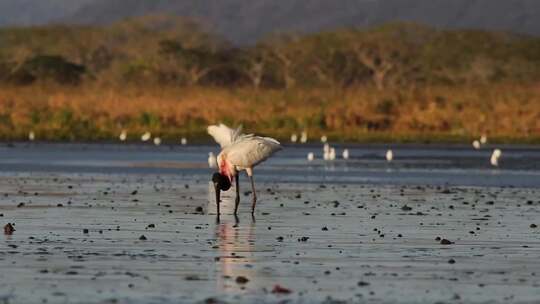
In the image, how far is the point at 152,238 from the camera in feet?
63.1

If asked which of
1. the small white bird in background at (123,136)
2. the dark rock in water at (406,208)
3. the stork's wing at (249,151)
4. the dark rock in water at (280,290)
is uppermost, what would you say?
the small white bird in background at (123,136)

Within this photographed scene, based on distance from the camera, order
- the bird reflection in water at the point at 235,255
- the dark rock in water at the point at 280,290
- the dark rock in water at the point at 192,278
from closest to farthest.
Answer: the dark rock in water at the point at 280,290
the bird reflection in water at the point at 235,255
the dark rock in water at the point at 192,278

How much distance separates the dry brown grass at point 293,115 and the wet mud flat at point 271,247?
2865cm

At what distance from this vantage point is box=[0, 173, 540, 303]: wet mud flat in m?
14.5

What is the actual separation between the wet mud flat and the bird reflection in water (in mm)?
19

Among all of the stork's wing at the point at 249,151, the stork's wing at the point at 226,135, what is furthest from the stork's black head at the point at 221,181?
the stork's wing at the point at 226,135

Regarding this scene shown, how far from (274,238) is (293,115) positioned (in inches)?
1662

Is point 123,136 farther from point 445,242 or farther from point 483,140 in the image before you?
point 445,242

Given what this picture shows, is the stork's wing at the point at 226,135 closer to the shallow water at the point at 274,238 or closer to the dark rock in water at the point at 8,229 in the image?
the shallow water at the point at 274,238

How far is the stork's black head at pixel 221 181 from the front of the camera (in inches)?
945

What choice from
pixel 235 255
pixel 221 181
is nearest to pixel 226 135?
pixel 221 181

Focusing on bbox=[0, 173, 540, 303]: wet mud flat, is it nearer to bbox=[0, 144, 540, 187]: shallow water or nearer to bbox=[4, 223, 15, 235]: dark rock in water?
bbox=[4, 223, 15, 235]: dark rock in water

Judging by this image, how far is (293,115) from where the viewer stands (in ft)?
202

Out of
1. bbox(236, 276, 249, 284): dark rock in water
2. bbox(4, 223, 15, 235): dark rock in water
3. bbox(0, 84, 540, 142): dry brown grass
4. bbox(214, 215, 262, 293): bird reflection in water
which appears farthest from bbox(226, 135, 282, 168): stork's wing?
bbox(0, 84, 540, 142): dry brown grass
